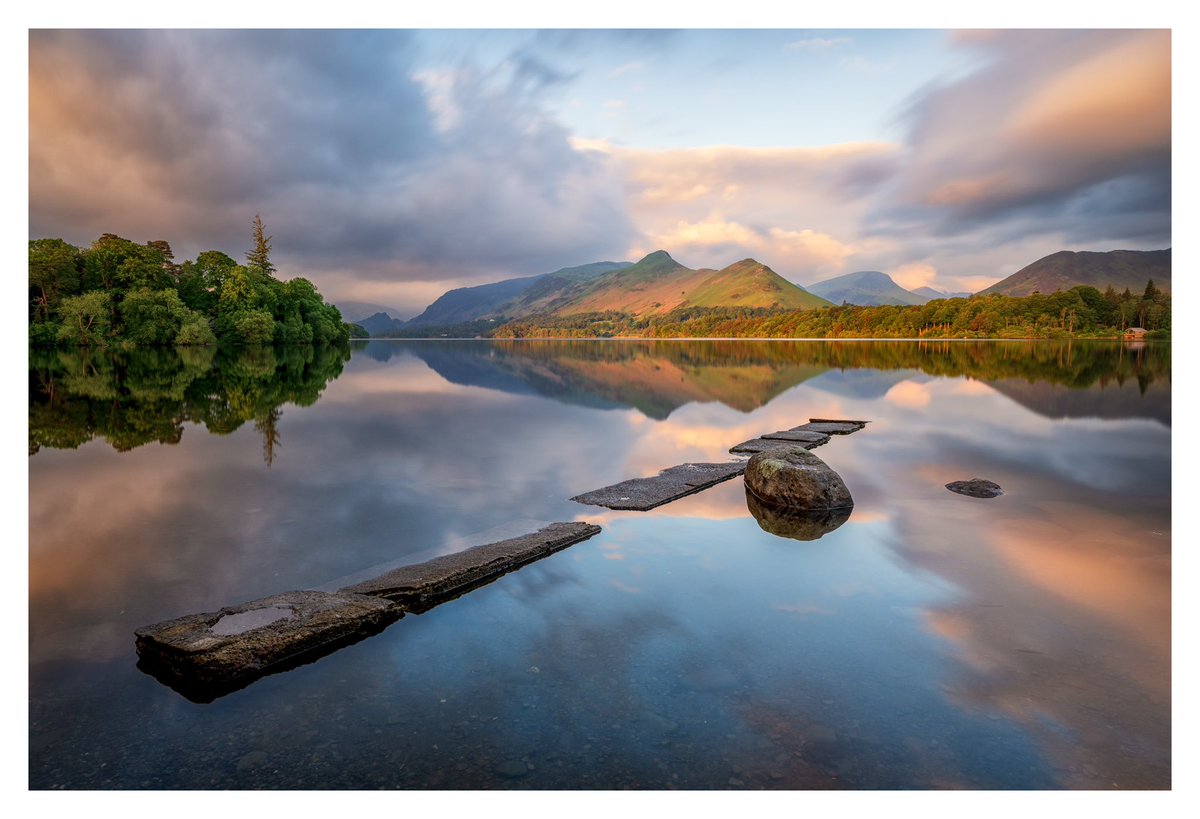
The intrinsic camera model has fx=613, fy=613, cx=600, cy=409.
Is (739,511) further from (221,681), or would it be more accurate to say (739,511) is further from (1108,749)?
(221,681)

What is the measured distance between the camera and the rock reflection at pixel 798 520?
12.3 metres

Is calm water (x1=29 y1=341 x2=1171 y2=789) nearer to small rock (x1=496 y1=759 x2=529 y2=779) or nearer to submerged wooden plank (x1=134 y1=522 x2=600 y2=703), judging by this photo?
small rock (x1=496 y1=759 x2=529 y2=779)

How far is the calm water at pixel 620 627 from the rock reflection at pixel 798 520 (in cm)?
36

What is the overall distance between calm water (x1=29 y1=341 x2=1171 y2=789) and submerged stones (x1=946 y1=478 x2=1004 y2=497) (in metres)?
0.55

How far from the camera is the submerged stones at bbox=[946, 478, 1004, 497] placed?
1576cm

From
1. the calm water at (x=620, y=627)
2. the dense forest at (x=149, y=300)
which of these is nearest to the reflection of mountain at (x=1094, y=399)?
the calm water at (x=620, y=627)

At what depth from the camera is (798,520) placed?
1319cm

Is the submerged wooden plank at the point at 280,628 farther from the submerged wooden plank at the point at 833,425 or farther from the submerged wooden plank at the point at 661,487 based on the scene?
the submerged wooden plank at the point at 833,425

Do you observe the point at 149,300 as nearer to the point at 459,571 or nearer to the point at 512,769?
the point at 459,571

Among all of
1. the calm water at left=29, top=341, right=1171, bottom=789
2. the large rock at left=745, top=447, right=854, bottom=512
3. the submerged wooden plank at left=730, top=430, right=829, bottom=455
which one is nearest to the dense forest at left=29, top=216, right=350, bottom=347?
the calm water at left=29, top=341, right=1171, bottom=789

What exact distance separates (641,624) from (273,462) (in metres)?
15.2

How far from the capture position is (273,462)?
1892cm

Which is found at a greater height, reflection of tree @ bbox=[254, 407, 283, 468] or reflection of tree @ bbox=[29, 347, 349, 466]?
reflection of tree @ bbox=[29, 347, 349, 466]

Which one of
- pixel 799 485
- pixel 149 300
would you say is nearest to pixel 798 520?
pixel 799 485
